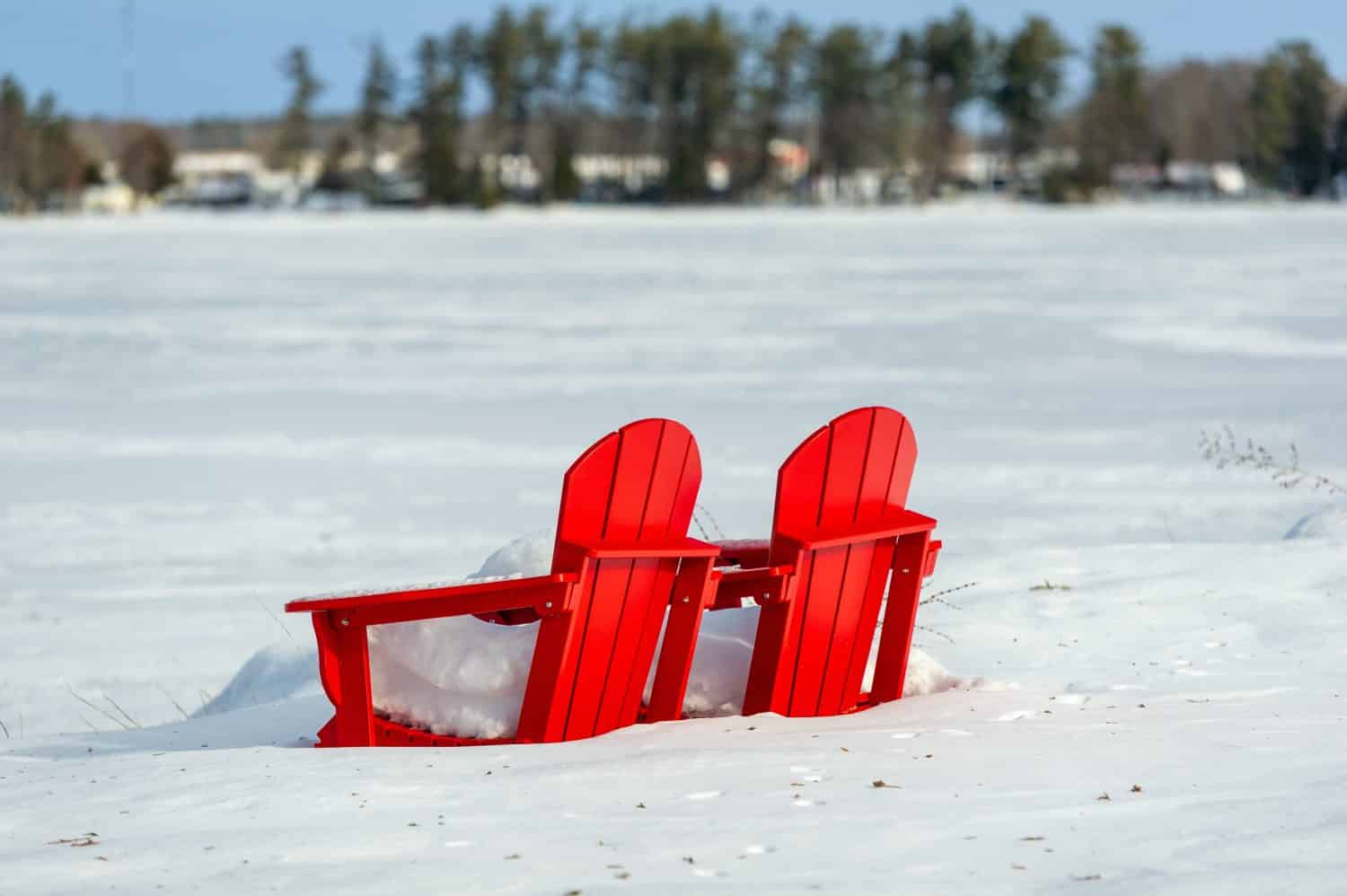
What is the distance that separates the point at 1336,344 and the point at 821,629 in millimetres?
16635

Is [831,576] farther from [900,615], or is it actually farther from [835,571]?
[900,615]

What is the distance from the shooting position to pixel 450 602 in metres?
4.60

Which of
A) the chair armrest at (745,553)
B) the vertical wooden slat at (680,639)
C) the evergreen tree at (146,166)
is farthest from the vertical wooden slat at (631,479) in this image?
the evergreen tree at (146,166)

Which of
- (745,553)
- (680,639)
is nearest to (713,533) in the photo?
(745,553)

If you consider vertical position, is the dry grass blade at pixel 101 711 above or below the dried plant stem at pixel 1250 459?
below

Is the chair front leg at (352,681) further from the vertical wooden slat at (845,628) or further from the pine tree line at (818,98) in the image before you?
the pine tree line at (818,98)

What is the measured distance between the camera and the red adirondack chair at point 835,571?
4.89 metres

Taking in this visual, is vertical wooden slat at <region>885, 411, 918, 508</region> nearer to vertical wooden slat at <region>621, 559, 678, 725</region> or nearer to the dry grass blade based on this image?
vertical wooden slat at <region>621, 559, 678, 725</region>

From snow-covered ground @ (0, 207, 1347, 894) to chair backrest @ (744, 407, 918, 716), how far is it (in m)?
0.17

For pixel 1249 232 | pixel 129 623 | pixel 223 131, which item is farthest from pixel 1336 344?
pixel 223 131

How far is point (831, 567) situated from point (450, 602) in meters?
1.09

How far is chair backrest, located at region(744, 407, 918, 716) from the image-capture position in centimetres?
489

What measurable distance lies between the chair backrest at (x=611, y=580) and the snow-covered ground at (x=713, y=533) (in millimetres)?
152

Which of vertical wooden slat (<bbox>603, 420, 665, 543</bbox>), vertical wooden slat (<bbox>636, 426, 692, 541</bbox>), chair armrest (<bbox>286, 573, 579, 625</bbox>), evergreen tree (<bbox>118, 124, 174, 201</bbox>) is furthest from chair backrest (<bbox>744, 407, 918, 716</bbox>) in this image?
evergreen tree (<bbox>118, 124, 174, 201</bbox>)
